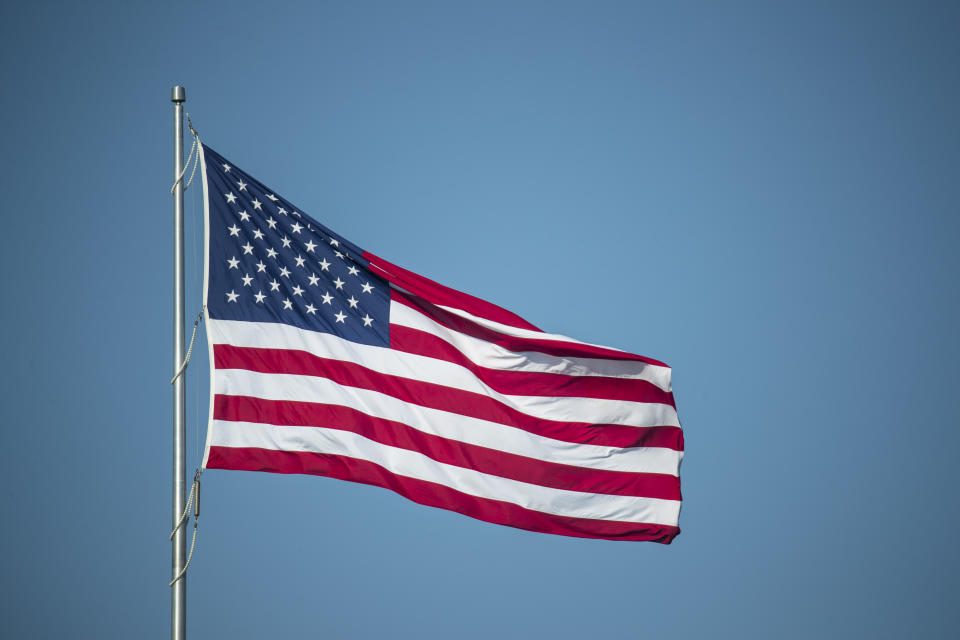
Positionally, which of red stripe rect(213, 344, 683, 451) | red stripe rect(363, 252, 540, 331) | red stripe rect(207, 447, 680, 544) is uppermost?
red stripe rect(363, 252, 540, 331)

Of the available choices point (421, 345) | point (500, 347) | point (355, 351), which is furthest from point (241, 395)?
point (500, 347)

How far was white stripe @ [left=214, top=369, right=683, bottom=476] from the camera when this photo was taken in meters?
8.88

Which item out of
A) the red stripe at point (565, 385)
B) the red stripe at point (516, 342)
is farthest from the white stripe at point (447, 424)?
the red stripe at point (516, 342)

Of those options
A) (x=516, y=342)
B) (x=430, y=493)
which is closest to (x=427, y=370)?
(x=516, y=342)

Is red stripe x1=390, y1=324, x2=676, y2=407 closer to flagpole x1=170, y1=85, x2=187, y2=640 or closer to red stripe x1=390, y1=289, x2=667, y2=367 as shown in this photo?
red stripe x1=390, y1=289, x2=667, y2=367

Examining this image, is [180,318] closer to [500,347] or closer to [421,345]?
[421,345]

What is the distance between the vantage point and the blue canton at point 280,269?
888 centimetres

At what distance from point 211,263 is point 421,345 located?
204cm

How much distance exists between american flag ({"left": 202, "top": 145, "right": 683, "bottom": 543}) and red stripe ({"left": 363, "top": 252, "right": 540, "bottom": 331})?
0.02 meters

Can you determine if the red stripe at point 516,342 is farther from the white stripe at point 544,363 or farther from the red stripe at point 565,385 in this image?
the red stripe at point 565,385

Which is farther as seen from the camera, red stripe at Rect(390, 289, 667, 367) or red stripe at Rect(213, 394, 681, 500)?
red stripe at Rect(390, 289, 667, 367)

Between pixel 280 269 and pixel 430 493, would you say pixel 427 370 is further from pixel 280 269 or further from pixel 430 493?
pixel 280 269

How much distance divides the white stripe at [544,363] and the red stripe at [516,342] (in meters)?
0.04

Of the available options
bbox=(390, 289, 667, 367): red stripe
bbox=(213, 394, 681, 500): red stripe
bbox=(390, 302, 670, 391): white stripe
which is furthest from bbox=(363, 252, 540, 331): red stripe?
bbox=(213, 394, 681, 500): red stripe
